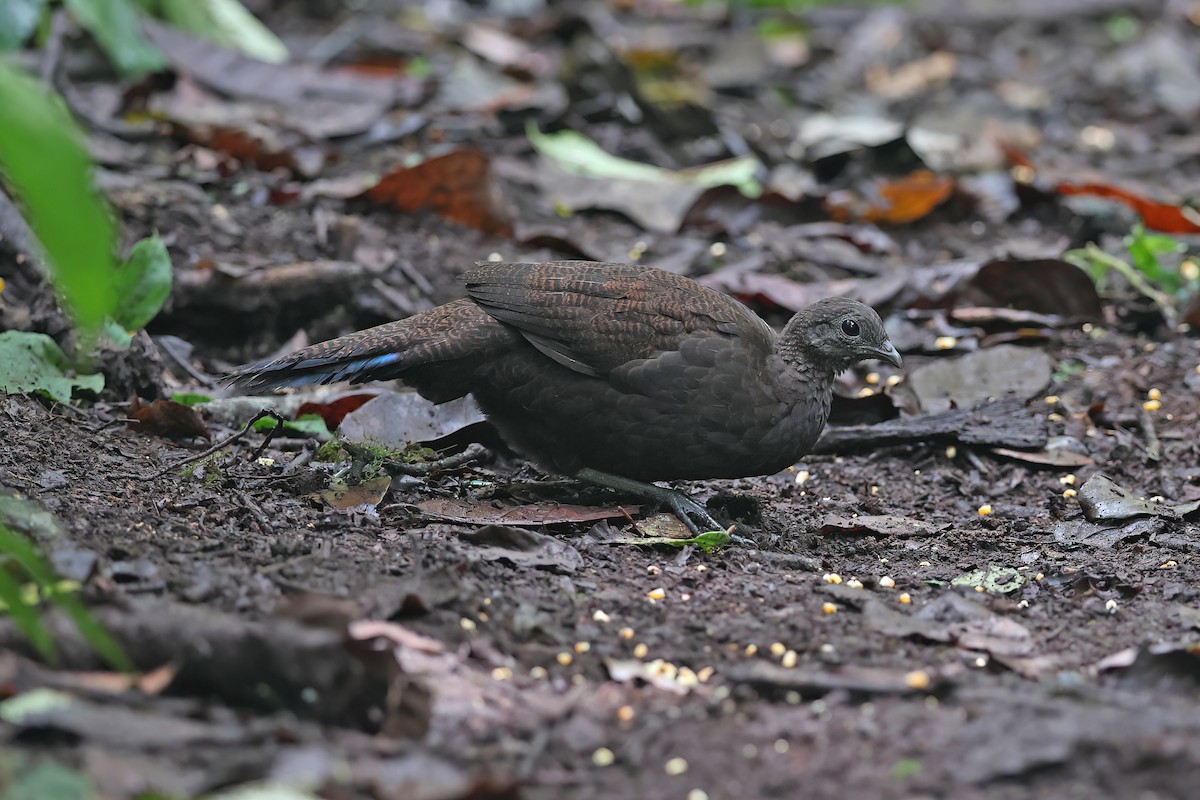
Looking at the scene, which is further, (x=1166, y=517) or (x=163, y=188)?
(x=163, y=188)

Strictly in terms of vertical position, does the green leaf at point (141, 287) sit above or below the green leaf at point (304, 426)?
above

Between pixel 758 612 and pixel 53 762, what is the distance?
1922 mm

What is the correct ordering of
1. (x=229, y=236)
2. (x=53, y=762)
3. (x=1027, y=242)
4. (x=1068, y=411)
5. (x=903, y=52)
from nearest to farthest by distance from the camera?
(x=53, y=762) < (x=1068, y=411) < (x=229, y=236) < (x=1027, y=242) < (x=903, y=52)

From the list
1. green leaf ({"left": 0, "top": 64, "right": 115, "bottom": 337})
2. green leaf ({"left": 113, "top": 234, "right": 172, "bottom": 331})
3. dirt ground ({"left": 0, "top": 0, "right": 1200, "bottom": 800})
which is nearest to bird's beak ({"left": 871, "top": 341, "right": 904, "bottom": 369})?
dirt ground ({"left": 0, "top": 0, "right": 1200, "bottom": 800})

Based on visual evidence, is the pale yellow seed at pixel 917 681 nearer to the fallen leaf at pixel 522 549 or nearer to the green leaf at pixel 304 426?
the fallen leaf at pixel 522 549

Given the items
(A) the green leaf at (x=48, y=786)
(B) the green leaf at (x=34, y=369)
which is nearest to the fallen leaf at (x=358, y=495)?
(B) the green leaf at (x=34, y=369)

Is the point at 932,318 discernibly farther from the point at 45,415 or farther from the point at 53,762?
the point at 53,762

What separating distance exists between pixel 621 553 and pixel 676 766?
154 cm

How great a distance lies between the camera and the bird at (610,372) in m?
4.86

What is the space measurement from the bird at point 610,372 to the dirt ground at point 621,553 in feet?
0.70

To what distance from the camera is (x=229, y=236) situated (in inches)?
264

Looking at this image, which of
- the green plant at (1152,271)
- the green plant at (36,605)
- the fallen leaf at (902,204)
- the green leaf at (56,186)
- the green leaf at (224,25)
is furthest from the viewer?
the green leaf at (224,25)

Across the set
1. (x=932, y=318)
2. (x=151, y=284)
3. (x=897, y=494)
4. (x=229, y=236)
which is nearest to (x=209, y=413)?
(x=151, y=284)

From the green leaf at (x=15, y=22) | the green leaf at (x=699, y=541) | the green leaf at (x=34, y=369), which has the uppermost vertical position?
the green leaf at (x=15, y=22)
